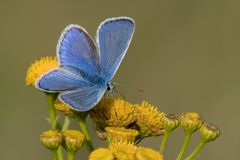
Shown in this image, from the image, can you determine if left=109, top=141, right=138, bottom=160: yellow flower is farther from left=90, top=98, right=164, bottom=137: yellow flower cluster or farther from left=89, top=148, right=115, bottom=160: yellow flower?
left=90, top=98, right=164, bottom=137: yellow flower cluster

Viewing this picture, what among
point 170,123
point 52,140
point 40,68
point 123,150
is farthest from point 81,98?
point 170,123

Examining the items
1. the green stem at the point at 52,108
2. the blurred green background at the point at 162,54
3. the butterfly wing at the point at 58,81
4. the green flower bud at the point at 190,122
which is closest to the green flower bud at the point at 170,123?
the green flower bud at the point at 190,122

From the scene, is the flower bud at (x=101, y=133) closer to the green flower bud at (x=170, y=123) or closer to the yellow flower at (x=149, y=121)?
the yellow flower at (x=149, y=121)

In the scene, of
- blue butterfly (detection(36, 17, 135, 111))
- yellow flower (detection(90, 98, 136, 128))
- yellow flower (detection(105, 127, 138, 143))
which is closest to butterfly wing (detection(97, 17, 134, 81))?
blue butterfly (detection(36, 17, 135, 111))

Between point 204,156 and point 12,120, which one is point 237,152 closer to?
point 204,156

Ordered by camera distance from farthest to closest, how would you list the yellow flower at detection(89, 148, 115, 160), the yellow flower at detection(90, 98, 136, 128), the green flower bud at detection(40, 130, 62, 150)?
the yellow flower at detection(90, 98, 136, 128), the green flower bud at detection(40, 130, 62, 150), the yellow flower at detection(89, 148, 115, 160)

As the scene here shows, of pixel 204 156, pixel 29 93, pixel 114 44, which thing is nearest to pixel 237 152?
pixel 204 156
